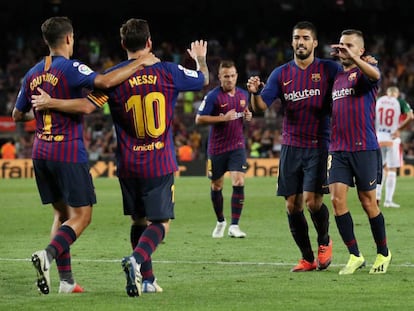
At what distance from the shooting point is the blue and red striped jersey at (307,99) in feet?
34.2

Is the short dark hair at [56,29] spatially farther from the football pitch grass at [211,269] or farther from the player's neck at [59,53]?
the football pitch grass at [211,269]

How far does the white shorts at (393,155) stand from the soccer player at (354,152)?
34.4ft

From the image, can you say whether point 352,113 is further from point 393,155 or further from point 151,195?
point 393,155

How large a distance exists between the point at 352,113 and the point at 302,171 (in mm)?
802

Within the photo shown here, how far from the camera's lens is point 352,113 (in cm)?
1021

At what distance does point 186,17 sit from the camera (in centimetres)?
4544

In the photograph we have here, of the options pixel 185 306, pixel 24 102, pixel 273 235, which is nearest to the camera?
pixel 185 306

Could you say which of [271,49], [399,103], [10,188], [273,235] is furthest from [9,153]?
[273,235]

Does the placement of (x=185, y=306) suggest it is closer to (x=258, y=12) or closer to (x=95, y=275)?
(x=95, y=275)

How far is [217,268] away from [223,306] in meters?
2.71

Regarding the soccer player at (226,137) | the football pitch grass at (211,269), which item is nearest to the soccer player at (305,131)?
the football pitch grass at (211,269)

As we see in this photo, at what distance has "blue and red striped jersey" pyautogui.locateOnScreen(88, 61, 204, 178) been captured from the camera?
27.9 feet

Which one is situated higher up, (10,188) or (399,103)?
(399,103)

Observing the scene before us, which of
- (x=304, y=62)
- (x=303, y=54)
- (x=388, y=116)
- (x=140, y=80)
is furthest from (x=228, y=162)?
(x=140, y=80)
